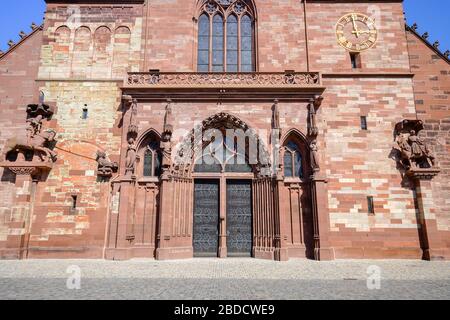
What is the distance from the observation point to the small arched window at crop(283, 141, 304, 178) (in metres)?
13.2

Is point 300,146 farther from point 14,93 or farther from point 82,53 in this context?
point 14,93

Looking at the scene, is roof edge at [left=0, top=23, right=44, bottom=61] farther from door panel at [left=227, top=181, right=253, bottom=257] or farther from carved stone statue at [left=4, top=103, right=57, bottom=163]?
door panel at [left=227, top=181, right=253, bottom=257]

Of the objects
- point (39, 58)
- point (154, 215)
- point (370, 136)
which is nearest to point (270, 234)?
point (154, 215)

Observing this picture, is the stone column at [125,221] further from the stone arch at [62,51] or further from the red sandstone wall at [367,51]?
the red sandstone wall at [367,51]

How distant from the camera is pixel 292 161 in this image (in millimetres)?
13336

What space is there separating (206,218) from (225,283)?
612 centimetres

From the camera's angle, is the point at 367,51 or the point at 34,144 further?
the point at 367,51

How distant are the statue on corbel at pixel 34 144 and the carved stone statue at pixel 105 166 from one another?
6.47ft

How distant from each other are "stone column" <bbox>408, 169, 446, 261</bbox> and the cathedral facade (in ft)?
0.14

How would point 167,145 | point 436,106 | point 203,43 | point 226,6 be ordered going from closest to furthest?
point 167,145
point 436,106
point 203,43
point 226,6

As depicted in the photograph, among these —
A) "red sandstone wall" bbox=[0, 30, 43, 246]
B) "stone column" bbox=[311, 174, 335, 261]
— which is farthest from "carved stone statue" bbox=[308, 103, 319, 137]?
"red sandstone wall" bbox=[0, 30, 43, 246]

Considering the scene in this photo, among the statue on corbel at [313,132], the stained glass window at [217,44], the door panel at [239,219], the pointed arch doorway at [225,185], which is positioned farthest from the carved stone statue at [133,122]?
the statue on corbel at [313,132]

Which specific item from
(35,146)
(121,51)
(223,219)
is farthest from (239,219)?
(121,51)

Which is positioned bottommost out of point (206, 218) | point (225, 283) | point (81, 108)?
point (225, 283)
